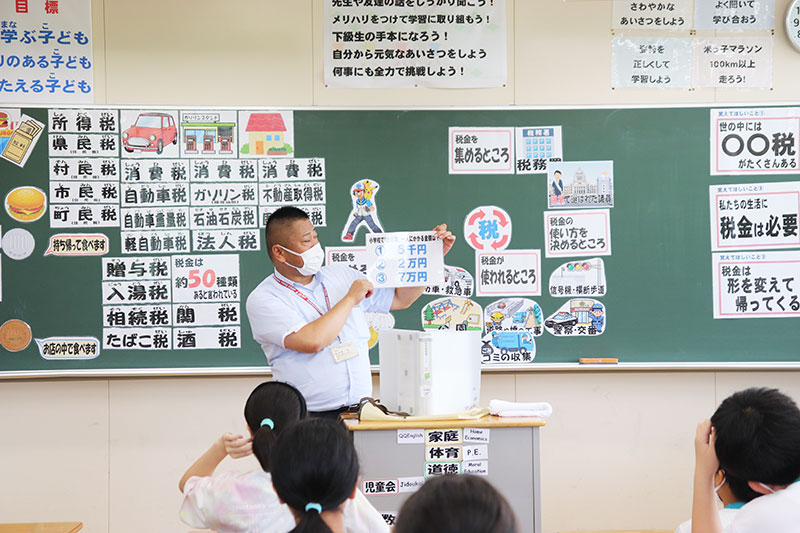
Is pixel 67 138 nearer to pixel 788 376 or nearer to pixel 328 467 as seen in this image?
pixel 328 467

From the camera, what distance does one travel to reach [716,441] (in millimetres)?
1580

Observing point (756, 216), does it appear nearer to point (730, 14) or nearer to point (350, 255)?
point (730, 14)

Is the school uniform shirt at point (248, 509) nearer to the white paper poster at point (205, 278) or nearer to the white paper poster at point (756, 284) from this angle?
the white paper poster at point (205, 278)

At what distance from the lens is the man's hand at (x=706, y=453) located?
5.24 feet

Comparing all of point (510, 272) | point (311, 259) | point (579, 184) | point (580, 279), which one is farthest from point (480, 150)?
point (311, 259)

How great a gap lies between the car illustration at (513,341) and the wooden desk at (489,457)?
105 cm

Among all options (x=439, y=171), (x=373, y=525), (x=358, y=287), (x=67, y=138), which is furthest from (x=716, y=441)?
(x=67, y=138)

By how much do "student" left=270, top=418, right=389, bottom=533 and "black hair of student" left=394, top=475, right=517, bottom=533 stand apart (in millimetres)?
406

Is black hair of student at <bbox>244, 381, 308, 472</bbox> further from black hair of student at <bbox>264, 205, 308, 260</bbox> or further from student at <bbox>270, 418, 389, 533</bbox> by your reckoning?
black hair of student at <bbox>264, 205, 308, 260</bbox>

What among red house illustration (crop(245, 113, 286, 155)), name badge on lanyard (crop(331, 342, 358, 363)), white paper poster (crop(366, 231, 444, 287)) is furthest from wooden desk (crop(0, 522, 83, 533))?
red house illustration (crop(245, 113, 286, 155))

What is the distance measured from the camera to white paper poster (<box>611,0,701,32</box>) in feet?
12.1

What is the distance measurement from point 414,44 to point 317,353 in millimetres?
1747

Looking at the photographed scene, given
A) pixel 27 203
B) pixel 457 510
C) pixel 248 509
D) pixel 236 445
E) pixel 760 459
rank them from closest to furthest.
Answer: pixel 457 510
pixel 760 459
pixel 248 509
pixel 236 445
pixel 27 203

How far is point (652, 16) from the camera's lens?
3689 mm
